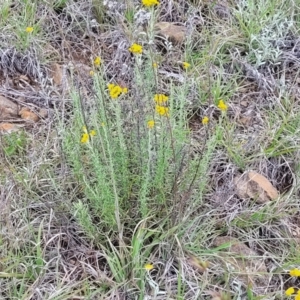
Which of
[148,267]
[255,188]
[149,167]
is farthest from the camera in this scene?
[255,188]

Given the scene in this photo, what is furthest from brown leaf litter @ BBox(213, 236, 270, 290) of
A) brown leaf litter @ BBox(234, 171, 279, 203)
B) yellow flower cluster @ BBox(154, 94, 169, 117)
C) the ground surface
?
yellow flower cluster @ BBox(154, 94, 169, 117)

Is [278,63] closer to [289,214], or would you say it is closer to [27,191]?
[289,214]

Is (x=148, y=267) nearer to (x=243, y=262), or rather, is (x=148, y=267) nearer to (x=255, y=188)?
(x=243, y=262)

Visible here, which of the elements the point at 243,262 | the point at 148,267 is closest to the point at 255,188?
the point at 243,262

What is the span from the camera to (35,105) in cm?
248

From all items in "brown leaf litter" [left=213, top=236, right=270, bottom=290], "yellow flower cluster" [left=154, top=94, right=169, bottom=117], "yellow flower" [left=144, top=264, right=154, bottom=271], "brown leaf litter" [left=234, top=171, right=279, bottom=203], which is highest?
"yellow flower cluster" [left=154, top=94, right=169, bottom=117]

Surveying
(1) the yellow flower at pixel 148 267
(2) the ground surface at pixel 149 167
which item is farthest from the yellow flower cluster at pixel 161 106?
(1) the yellow flower at pixel 148 267

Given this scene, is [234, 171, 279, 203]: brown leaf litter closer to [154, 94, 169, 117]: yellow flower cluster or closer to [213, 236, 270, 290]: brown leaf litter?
[213, 236, 270, 290]: brown leaf litter

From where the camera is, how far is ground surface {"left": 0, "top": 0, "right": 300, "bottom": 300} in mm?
1835

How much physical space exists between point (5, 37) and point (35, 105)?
0.41 meters

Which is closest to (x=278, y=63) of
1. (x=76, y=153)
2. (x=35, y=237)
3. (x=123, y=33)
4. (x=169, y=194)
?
(x=123, y=33)

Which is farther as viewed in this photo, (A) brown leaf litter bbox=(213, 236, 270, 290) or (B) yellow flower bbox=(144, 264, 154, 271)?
(A) brown leaf litter bbox=(213, 236, 270, 290)

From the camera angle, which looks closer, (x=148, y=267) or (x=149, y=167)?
(x=148, y=267)

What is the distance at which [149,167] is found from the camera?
1.83 meters
